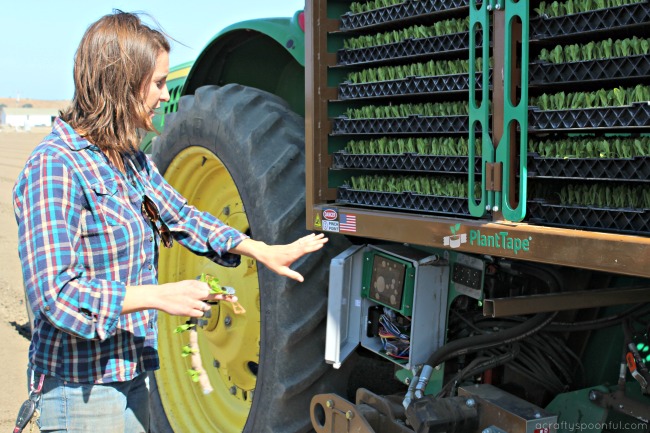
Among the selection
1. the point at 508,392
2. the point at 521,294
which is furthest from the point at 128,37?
the point at 508,392

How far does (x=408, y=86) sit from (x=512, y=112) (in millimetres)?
522

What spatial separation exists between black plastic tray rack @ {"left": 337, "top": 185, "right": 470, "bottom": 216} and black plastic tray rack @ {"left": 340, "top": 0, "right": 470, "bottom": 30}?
603 millimetres

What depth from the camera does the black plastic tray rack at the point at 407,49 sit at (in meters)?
2.60

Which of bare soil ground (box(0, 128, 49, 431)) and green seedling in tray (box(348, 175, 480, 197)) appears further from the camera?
bare soil ground (box(0, 128, 49, 431))

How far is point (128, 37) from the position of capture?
2244 mm

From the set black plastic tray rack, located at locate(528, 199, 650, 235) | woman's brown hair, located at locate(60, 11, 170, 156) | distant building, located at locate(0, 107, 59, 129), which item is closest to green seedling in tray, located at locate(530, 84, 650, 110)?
black plastic tray rack, located at locate(528, 199, 650, 235)

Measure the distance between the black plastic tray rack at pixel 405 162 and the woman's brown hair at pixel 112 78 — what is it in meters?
0.96

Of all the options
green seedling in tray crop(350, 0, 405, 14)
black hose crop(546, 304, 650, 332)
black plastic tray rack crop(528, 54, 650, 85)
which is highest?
green seedling in tray crop(350, 0, 405, 14)

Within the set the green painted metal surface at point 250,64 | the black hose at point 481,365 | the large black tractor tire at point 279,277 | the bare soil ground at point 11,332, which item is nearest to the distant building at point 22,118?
the bare soil ground at point 11,332

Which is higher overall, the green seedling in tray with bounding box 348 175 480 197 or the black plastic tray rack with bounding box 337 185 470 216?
the green seedling in tray with bounding box 348 175 480 197

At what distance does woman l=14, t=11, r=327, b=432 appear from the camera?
2.09 metres

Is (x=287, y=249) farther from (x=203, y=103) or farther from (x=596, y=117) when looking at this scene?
(x=203, y=103)

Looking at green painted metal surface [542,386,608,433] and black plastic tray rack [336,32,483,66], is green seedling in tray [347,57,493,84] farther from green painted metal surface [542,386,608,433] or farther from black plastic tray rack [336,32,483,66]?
green painted metal surface [542,386,608,433]

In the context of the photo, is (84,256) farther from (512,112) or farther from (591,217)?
(591,217)
